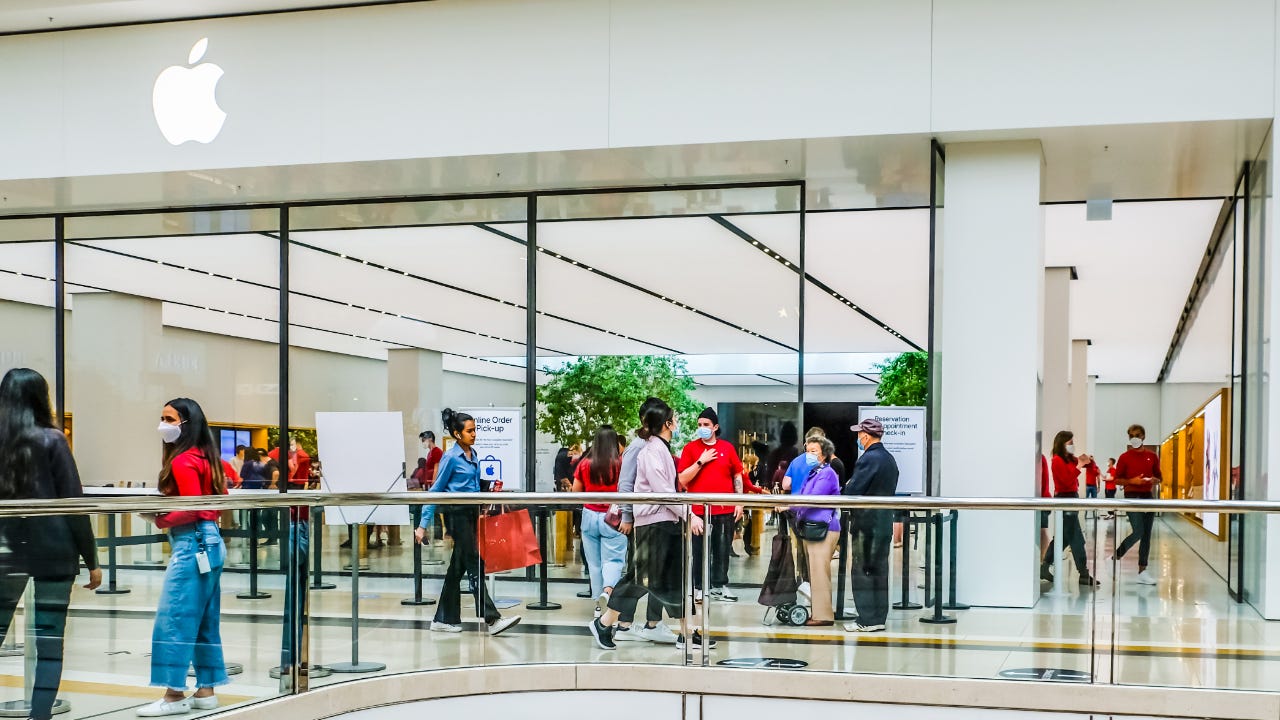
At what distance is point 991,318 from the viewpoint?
932cm

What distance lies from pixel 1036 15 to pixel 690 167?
2.79m

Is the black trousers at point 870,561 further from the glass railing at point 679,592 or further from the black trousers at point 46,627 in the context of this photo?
the black trousers at point 46,627

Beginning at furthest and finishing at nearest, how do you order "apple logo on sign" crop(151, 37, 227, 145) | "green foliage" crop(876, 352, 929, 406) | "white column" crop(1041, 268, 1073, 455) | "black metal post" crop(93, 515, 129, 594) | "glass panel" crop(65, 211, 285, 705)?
"white column" crop(1041, 268, 1073, 455)
"glass panel" crop(65, 211, 285, 705)
"apple logo on sign" crop(151, 37, 227, 145)
"green foliage" crop(876, 352, 929, 406)
"black metal post" crop(93, 515, 129, 594)

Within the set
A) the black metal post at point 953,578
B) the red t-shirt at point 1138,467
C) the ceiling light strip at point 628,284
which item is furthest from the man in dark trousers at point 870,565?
the red t-shirt at point 1138,467

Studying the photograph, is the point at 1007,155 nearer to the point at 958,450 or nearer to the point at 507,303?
the point at 958,450

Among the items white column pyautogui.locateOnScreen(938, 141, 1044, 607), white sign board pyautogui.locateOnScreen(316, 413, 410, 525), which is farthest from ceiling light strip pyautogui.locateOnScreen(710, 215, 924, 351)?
white sign board pyautogui.locateOnScreen(316, 413, 410, 525)

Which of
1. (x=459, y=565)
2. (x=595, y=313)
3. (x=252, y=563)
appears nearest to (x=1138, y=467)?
(x=595, y=313)

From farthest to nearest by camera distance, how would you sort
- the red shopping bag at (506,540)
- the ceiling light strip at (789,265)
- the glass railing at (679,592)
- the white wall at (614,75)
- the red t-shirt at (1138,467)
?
1. the red t-shirt at (1138,467)
2. the ceiling light strip at (789,265)
3. the white wall at (614,75)
4. the red shopping bag at (506,540)
5. the glass railing at (679,592)

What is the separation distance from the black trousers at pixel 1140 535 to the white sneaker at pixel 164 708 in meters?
4.54

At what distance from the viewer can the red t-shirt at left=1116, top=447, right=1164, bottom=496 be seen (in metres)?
14.1

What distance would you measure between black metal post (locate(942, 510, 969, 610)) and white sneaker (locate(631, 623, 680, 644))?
1518mm

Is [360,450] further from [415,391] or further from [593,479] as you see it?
[415,391]

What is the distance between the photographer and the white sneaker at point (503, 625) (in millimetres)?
7000

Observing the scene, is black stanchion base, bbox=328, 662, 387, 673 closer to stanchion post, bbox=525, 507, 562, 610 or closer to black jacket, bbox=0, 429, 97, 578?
stanchion post, bbox=525, 507, 562, 610
